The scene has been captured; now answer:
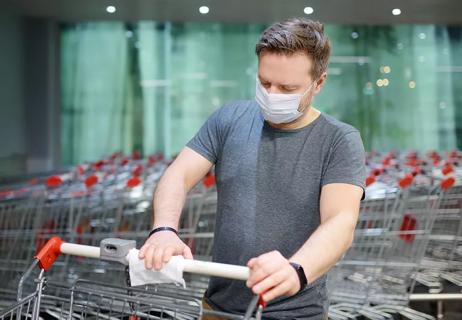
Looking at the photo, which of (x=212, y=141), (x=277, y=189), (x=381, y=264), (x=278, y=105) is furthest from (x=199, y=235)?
(x=278, y=105)

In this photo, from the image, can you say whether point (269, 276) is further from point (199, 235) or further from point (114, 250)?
point (199, 235)

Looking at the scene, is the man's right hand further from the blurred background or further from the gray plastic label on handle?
the blurred background

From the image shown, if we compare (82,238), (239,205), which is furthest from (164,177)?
(82,238)

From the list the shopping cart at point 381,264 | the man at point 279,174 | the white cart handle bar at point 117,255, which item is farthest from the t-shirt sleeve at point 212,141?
the shopping cart at point 381,264

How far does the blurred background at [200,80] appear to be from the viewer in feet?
41.1

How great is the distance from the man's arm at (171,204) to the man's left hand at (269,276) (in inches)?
9.1

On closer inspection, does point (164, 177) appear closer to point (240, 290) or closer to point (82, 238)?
point (240, 290)

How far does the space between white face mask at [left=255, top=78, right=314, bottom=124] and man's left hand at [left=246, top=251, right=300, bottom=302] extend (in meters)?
0.46

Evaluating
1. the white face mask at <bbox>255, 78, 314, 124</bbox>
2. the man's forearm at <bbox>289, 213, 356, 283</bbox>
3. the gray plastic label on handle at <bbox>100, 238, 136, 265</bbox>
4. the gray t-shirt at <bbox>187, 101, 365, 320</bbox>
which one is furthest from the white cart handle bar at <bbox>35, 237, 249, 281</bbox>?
the white face mask at <bbox>255, 78, 314, 124</bbox>

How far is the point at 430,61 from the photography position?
1298 centimetres

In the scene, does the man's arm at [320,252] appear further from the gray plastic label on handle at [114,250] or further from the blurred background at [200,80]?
the blurred background at [200,80]

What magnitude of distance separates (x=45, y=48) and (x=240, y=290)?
36.0 ft

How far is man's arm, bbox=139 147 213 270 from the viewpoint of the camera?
1.43m

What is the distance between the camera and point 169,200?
1720 mm
